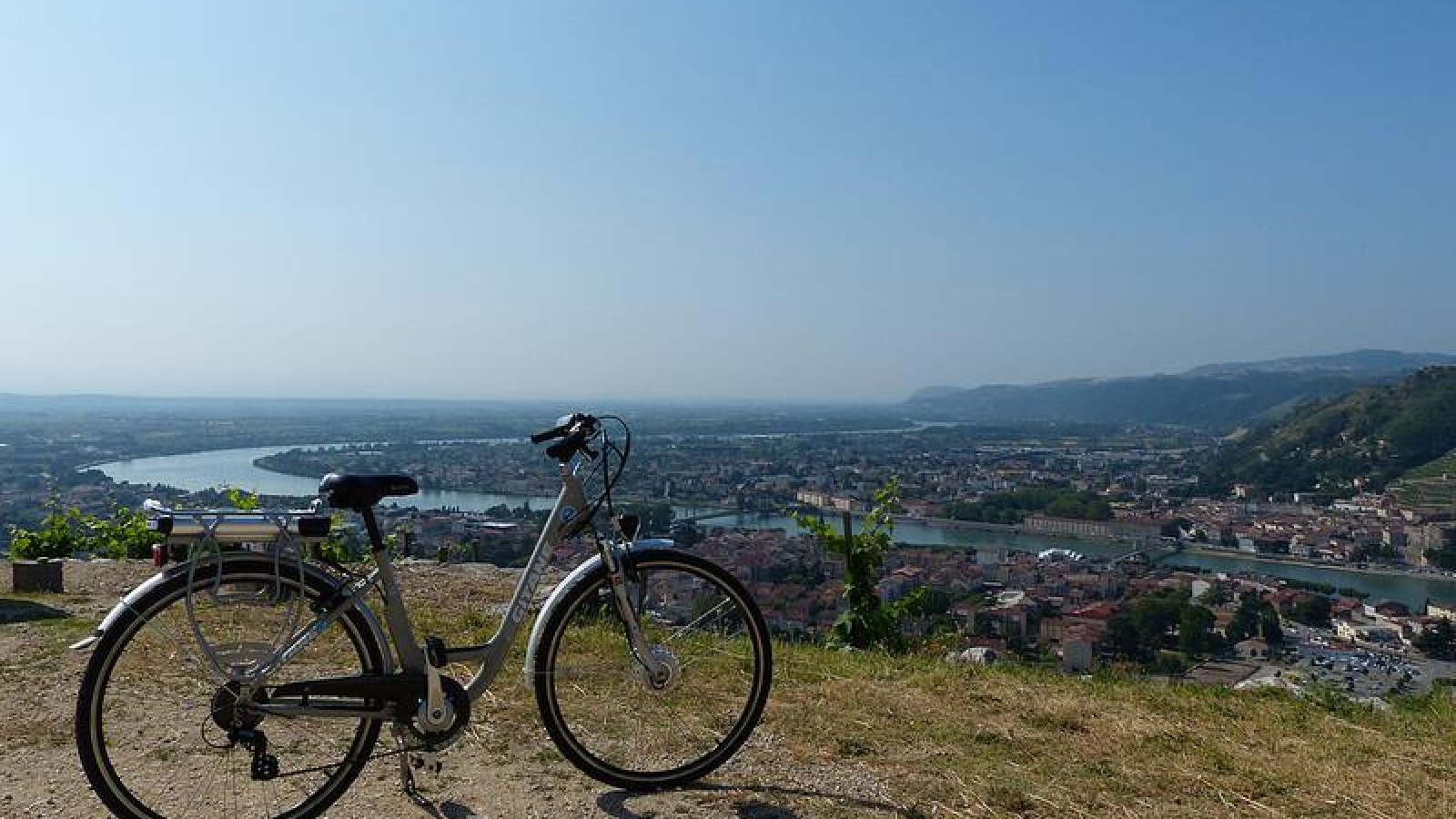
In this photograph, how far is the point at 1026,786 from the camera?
11.4 ft

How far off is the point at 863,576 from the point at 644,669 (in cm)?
369

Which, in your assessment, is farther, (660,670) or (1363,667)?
(1363,667)

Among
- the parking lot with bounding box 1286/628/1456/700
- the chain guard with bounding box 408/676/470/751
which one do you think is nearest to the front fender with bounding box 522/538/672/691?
the chain guard with bounding box 408/676/470/751

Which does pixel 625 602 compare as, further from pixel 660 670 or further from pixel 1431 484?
pixel 1431 484

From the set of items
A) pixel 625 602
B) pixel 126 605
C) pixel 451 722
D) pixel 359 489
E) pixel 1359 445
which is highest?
pixel 359 489

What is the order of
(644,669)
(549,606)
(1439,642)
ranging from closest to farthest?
(549,606) < (644,669) < (1439,642)

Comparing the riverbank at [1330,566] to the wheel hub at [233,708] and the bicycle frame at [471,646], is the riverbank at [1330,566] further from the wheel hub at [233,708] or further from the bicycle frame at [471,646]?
the wheel hub at [233,708]

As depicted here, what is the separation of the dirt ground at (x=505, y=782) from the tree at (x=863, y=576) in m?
2.57

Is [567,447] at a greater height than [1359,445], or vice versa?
[567,447]

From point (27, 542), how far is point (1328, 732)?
11.7 metres

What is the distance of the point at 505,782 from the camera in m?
3.46

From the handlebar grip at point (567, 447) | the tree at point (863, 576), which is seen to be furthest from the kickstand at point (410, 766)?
the tree at point (863, 576)

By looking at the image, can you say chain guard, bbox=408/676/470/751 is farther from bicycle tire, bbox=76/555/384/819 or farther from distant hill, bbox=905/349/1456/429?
distant hill, bbox=905/349/1456/429

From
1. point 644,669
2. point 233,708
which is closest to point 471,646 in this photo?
point 644,669
